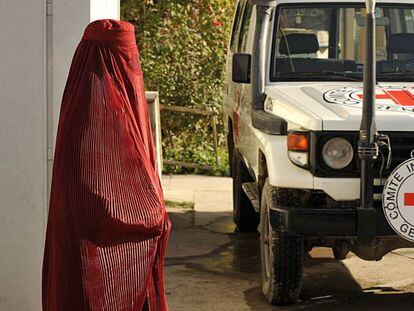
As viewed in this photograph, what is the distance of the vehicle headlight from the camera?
252 inches

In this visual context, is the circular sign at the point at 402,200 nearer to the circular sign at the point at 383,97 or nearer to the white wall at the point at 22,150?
the circular sign at the point at 383,97

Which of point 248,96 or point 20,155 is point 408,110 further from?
point 20,155

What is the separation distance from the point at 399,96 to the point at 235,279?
1908 mm

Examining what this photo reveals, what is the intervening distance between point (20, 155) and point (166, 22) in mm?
7655

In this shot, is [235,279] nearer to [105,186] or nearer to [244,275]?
[244,275]

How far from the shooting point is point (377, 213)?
6285 millimetres

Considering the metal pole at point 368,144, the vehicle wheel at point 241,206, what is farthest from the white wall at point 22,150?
the vehicle wheel at point 241,206

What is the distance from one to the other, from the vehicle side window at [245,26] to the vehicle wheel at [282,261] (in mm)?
2390

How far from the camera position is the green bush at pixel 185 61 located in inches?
508

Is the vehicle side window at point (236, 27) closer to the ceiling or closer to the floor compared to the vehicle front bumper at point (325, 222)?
closer to the ceiling

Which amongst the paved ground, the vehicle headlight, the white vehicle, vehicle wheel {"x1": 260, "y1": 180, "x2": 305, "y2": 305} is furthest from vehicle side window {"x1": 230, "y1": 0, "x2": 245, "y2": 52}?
the vehicle headlight

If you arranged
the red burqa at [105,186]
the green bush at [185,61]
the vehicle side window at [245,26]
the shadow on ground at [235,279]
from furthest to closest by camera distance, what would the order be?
the green bush at [185,61] < the vehicle side window at [245,26] < the shadow on ground at [235,279] < the red burqa at [105,186]

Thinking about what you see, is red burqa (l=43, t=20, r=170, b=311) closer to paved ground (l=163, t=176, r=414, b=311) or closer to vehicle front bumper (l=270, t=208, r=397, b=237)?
vehicle front bumper (l=270, t=208, r=397, b=237)

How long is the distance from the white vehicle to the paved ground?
0.38 metres
